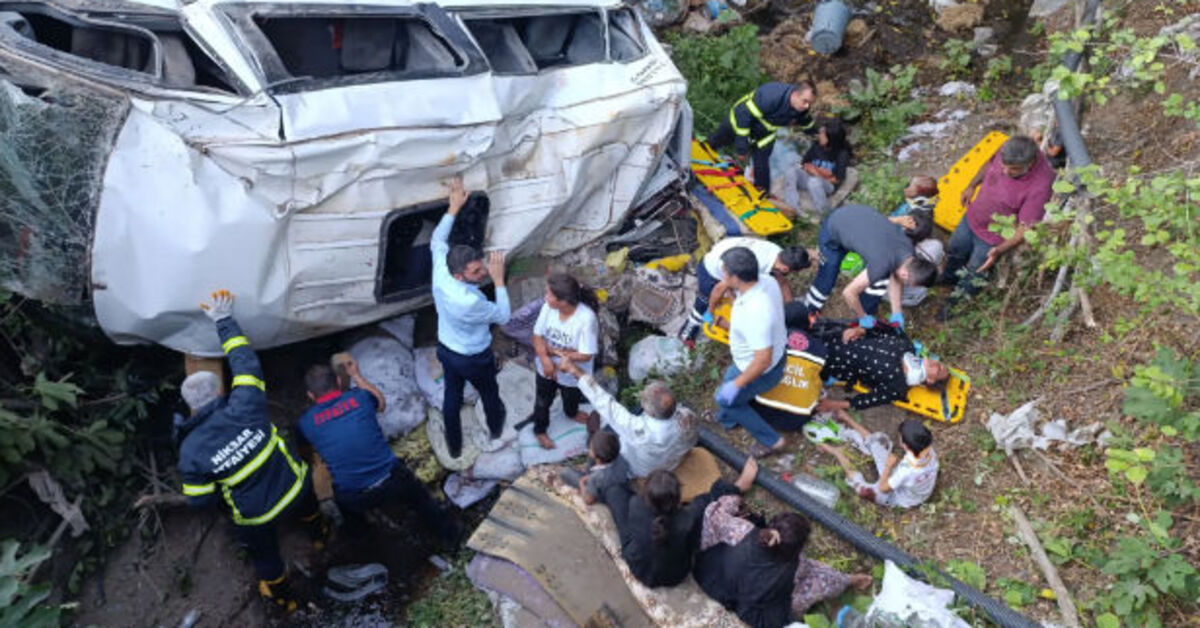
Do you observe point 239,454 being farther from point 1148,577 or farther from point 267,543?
point 1148,577

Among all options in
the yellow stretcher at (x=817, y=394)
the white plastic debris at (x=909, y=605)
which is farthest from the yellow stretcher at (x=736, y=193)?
the white plastic debris at (x=909, y=605)

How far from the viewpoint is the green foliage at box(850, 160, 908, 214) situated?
7.72 m

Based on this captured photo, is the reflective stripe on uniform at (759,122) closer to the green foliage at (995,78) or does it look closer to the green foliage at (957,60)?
the green foliage at (995,78)

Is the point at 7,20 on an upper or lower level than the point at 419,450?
upper

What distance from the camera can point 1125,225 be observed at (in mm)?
6465

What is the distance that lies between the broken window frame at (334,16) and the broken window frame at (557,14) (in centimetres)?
12

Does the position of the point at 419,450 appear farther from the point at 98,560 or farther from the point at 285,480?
the point at 98,560

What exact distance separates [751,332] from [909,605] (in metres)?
1.65

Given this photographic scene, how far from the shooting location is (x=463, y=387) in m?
5.97

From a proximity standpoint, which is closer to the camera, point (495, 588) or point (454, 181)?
point (495, 588)

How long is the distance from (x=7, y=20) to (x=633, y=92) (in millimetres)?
3810

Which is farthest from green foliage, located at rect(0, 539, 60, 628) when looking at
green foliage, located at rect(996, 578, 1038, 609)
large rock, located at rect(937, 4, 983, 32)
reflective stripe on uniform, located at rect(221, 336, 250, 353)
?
large rock, located at rect(937, 4, 983, 32)

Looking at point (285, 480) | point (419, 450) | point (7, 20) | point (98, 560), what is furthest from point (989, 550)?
point (7, 20)

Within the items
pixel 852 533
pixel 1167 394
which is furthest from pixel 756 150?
pixel 1167 394
